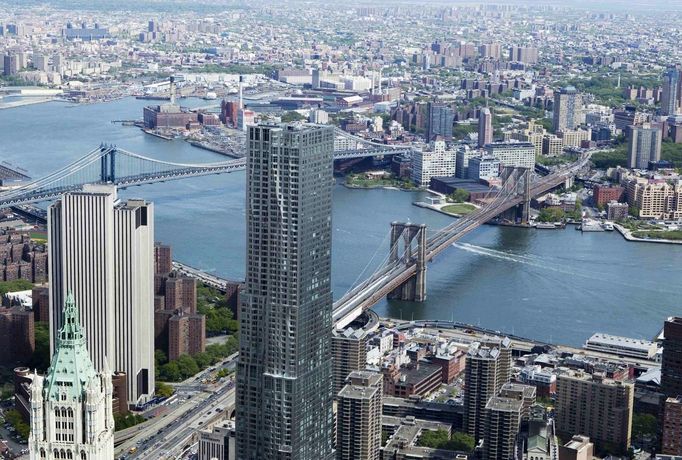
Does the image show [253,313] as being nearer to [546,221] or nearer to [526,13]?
[546,221]

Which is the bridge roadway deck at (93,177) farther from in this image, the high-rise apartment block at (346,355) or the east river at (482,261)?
the high-rise apartment block at (346,355)

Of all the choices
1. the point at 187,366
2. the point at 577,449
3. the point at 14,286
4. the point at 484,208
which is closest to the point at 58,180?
the point at 14,286

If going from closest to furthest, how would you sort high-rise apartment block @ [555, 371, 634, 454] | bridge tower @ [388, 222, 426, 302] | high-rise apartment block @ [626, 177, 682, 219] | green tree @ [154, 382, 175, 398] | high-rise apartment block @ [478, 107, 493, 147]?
high-rise apartment block @ [555, 371, 634, 454] < green tree @ [154, 382, 175, 398] < bridge tower @ [388, 222, 426, 302] < high-rise apartment block @ [626, 177, 682, 219] < high-rise apartment block @ [478, 107, 493, 147]

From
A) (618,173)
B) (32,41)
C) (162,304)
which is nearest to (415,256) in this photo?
(162,304)

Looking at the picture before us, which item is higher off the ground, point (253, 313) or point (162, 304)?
point (253, 313)

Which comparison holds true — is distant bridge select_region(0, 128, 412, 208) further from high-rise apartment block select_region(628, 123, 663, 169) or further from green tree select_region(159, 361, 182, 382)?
green tree select_region(159, 361, 182, 382)

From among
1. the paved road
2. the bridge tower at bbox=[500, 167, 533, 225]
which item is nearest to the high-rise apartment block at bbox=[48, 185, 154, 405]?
the paved road

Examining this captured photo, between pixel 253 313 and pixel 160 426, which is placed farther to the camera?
pixel 160 426
